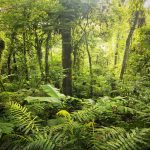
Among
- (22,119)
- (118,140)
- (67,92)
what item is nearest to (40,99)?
(22,119)

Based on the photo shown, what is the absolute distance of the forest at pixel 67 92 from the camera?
3.48 m

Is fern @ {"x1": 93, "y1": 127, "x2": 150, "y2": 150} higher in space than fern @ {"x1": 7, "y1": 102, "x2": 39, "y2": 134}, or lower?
lower

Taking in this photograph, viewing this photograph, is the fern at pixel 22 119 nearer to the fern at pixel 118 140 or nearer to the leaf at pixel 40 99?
the leaf at pixel 40 99

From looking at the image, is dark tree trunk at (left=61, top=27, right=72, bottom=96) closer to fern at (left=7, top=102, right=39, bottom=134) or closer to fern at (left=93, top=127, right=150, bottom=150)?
fern at (left=7, top=102, right=39, bottom=134)

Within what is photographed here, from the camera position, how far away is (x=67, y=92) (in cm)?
944

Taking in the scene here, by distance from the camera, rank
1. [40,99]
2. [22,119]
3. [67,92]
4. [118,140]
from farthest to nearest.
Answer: [67,92]
[40,99]
[22,119]
[118,140]

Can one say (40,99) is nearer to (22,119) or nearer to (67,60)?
(22,119)

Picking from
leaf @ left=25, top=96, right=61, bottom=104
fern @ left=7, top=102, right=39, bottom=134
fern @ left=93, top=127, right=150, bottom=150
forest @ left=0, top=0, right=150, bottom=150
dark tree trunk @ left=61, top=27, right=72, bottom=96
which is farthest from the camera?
dark tree trunk @ left=61, top=27, right=72, bottom=96

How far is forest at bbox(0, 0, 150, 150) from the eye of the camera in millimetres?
3477

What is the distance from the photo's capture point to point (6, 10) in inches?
292

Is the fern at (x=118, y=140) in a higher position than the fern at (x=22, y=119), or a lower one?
lower

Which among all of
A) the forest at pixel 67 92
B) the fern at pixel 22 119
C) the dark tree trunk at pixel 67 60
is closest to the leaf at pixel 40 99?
the forest at pixel 67 92

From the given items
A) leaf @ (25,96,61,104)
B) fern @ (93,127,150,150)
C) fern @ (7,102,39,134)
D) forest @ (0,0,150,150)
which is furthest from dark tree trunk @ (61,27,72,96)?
fern @ (93,127,150,150)

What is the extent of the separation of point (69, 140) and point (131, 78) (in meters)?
8.67
